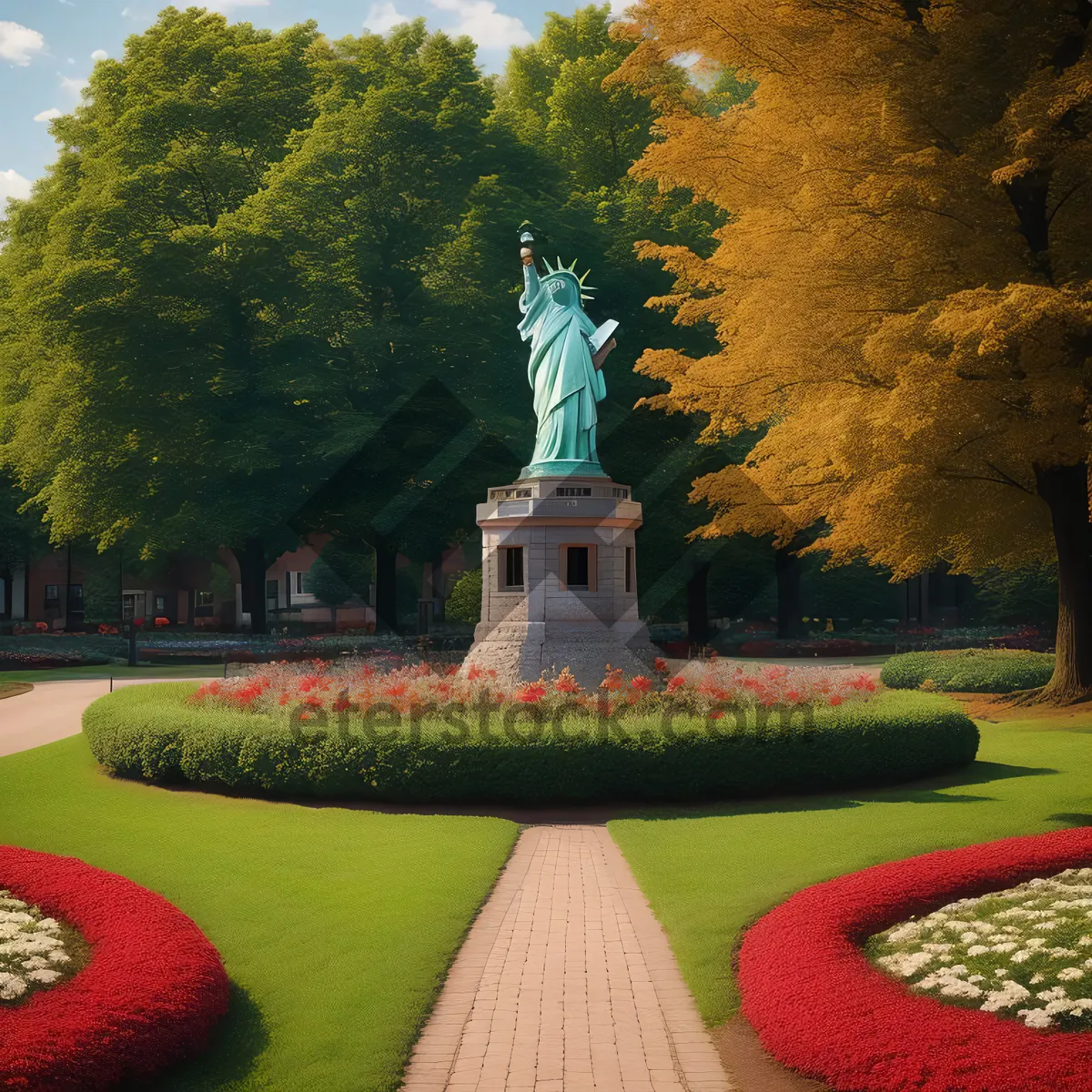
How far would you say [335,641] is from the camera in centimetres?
3844

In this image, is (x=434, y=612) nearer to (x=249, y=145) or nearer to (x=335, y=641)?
(x=335, y=641)

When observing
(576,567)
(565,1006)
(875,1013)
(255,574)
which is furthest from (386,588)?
(875,1013)

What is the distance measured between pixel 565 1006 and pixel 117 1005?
307 cm

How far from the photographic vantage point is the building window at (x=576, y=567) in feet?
73.9

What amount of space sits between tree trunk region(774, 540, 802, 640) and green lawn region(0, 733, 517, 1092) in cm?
3255

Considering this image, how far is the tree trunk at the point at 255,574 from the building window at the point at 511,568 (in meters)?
20.8

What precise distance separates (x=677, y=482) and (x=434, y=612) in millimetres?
18992

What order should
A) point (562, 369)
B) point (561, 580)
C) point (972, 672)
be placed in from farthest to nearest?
1. point (972, 672)
2. point (562, 369)
3. point (561, 580)

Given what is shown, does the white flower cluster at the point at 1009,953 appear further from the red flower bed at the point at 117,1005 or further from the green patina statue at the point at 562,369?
the green patina statue at the point at 562,369

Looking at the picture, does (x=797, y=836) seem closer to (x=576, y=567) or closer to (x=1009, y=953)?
(x=1009, y=953)

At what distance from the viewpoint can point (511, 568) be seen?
75.1ft

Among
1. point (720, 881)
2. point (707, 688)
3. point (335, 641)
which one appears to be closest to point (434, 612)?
point (335, 641)

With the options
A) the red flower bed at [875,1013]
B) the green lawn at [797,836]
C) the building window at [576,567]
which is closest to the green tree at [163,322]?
the building window at [576,567]

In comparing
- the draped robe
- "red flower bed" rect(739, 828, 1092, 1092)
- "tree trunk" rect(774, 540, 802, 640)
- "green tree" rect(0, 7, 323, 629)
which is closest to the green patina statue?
the draped robe
